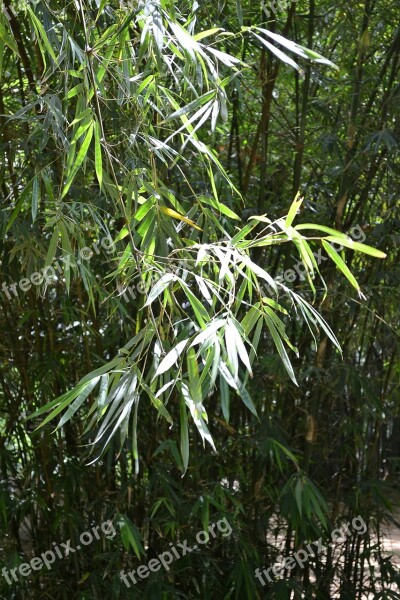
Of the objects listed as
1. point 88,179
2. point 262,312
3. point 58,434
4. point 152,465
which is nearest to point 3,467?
point 58,434

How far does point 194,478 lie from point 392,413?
2.81 ft

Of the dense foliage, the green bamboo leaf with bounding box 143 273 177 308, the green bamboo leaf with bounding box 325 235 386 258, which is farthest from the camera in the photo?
the dense foliage

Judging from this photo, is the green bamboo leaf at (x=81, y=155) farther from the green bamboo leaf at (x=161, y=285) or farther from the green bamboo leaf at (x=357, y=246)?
the green bamboo leaf at (x=357, y=246)

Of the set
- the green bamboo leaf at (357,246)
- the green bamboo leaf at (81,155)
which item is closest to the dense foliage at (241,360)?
the green bamboo leaf at (81,155)

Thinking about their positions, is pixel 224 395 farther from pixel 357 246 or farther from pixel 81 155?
pixel 81 155

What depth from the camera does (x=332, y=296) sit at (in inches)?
107

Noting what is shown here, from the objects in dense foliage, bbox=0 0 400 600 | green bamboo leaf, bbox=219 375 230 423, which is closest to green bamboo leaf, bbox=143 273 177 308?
green bamboo leaf, bbox=219 375 230 423

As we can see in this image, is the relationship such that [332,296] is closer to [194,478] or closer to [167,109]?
[194,478]

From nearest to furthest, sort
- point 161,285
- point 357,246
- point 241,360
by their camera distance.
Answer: point 357,246
point 161,285
point 241,360

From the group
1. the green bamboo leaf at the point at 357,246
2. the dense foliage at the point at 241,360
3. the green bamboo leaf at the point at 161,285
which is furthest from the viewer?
the dense foliage at the point at 241,360

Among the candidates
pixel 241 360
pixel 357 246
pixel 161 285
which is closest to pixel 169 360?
pixel 161 285

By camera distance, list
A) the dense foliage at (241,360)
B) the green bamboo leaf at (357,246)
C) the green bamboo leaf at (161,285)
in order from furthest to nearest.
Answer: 1. the dense foliage at (241,360)
2. the green bamboo leaf at (161,285)
3. the green bamboo leaf at (357,246)

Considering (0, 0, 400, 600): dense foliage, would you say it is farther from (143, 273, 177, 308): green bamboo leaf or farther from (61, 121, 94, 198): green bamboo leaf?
(143, 273, 177, 308): green bamboo leaf

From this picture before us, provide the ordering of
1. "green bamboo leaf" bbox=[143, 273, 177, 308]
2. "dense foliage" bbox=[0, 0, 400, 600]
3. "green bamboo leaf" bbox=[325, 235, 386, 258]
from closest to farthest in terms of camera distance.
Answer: "green bamboo leaf" bbox=[325, 235, 386, 258]
"green bamboo leaf" bbox=[143, 273, 177, 308]
"dense foliage" bbox=[0, 0, 400, 600]
